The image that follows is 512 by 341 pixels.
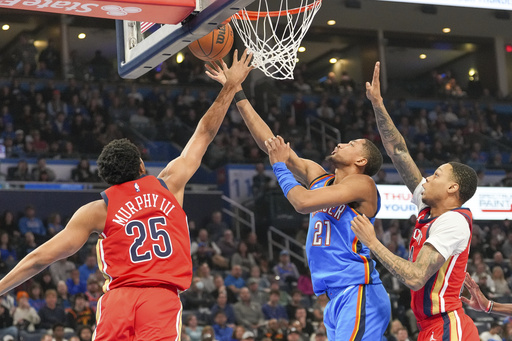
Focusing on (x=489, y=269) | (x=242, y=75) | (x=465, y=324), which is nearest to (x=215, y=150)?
(x=489, y=269)

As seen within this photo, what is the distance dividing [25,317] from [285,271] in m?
5.15

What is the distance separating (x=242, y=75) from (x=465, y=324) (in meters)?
2.29

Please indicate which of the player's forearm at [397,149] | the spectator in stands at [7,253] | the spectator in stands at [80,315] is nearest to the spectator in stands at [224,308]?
the spectator in stands at [80,315]

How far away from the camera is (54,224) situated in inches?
528

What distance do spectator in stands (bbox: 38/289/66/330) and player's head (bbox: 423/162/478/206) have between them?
7.61 m

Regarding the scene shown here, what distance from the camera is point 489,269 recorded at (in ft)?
50.4

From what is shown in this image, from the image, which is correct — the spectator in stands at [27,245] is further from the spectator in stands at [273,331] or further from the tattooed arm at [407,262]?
the tattooed arm at [407,262]

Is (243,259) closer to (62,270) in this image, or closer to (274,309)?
(274,309)

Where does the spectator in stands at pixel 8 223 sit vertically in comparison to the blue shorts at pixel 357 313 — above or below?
above

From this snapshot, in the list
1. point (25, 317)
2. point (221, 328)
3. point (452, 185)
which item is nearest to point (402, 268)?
point (452, 185)

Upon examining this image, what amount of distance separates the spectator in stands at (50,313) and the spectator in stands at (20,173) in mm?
4036

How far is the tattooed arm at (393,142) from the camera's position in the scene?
511 cm

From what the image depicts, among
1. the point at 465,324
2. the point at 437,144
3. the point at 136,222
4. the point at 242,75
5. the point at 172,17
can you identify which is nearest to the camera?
the point at 136,222

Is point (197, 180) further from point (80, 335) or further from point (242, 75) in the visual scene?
point (242, 75)
